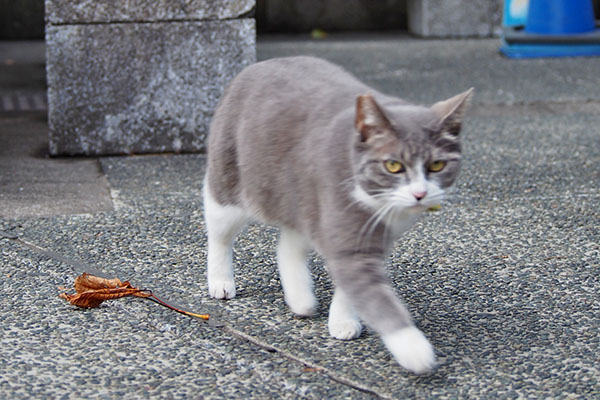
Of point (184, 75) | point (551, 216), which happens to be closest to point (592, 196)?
point (551, 216)

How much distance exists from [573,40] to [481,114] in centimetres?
222

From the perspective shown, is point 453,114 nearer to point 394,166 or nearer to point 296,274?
point 394,166

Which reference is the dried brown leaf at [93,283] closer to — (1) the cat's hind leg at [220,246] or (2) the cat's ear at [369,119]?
(1) the cat's hind leg at [220,246]

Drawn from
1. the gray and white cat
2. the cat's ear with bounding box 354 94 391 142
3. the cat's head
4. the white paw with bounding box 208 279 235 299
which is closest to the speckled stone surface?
the white paw with bounding box 208 279 235 299

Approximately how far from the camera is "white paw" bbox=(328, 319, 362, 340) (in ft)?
7.33

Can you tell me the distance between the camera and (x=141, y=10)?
412 centimetres

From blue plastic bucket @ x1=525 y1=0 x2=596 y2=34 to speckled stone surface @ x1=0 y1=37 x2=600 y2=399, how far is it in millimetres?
2989

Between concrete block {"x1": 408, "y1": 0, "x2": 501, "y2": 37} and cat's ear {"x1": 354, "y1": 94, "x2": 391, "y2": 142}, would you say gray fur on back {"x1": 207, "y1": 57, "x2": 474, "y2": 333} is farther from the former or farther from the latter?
concrete block {"x1": 408, "y1": 0, "x2": 501, "y2": 37}

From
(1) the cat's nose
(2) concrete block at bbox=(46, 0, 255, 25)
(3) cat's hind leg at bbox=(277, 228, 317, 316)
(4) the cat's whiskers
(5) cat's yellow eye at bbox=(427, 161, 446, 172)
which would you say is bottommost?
(3) cat's hind leg at bbox=(277, 228, 317, 316)

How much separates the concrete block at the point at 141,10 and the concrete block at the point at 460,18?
452cm

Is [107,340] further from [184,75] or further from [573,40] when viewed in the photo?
[573,40]

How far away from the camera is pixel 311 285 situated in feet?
7.90

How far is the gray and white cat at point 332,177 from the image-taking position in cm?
192

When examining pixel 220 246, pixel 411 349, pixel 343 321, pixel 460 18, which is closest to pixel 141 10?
pixel 220 246
